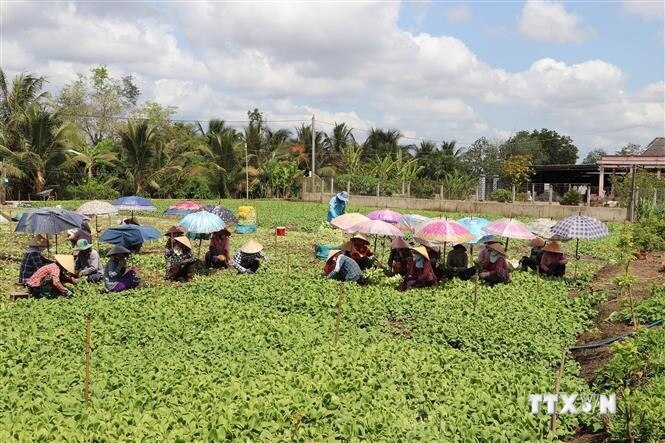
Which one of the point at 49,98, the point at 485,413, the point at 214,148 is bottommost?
the point at 485,413

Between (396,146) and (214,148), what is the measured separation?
1689 centimetres

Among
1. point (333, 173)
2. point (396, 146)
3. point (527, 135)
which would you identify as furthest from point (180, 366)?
point (527, 135)

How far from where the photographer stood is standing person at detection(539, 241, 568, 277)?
43.4 ft

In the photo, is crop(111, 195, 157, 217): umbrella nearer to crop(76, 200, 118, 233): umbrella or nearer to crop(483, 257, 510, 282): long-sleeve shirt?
crop(76, 200, 118, 233): umbrella

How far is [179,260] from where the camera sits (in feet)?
43.2

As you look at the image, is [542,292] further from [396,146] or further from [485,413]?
[396,146]

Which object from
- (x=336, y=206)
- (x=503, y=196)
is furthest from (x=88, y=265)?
(x=503, y=196)

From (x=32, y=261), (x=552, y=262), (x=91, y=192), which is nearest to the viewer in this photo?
(x=32, y=261)

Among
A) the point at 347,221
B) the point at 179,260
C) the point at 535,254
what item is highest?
the point at 347,221

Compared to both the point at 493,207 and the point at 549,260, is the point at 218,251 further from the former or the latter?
the point at 493,207

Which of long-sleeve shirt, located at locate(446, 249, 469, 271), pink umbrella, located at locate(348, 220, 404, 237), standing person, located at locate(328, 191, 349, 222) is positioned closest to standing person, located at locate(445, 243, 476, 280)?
long-sleeve shirt, located at locate(446, 249, 469, 271)

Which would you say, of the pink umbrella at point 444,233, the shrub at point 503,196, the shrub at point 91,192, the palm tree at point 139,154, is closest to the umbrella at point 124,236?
the pink umbrella at point 444,233

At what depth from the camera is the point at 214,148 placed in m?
41.9

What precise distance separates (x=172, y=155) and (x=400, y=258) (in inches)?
1266
